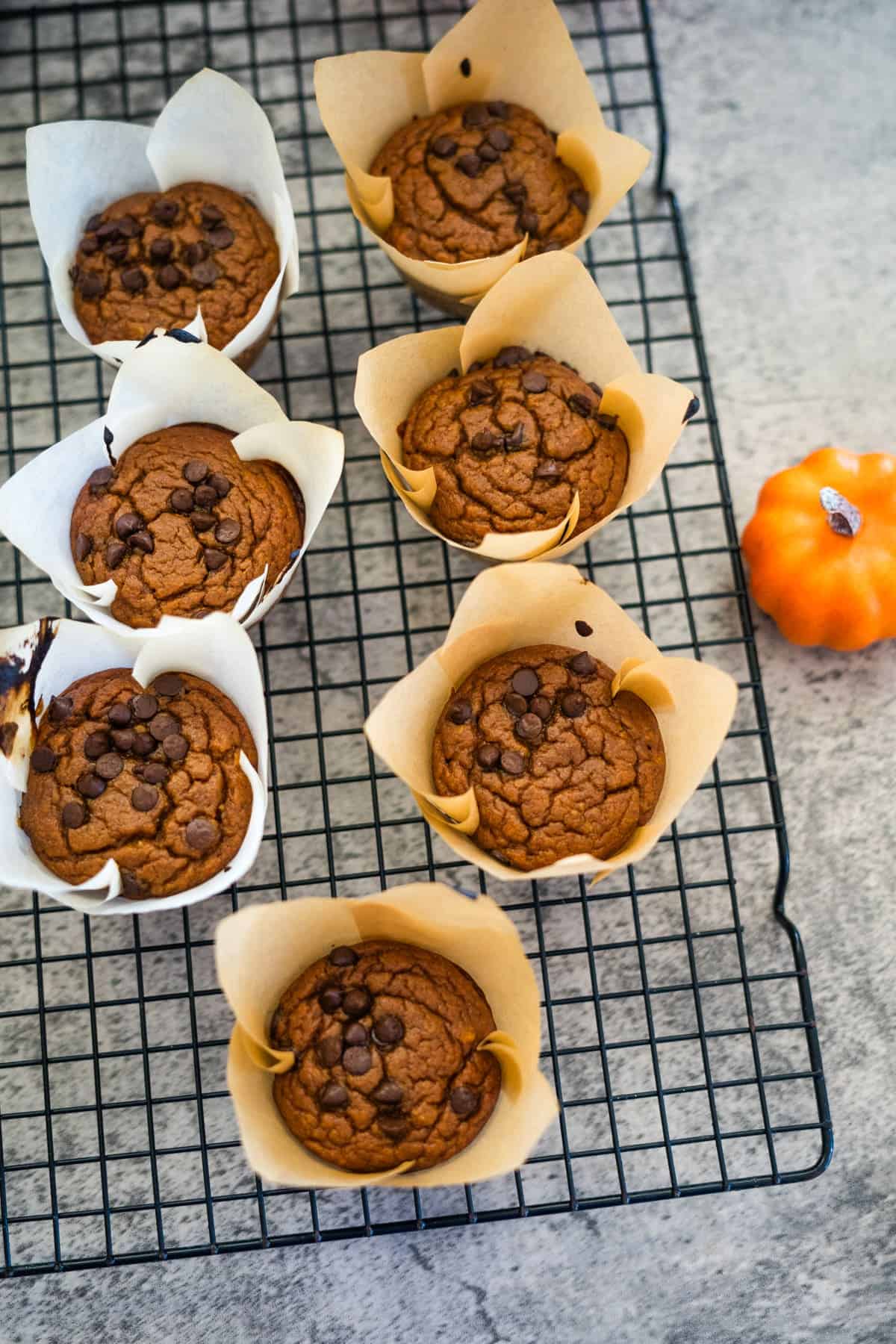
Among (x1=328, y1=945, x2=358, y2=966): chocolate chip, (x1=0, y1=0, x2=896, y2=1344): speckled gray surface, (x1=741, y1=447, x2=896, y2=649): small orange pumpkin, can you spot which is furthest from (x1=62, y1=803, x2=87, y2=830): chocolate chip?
(x1=741, y1=447, x2=896, y2=649): small orange pumpkin

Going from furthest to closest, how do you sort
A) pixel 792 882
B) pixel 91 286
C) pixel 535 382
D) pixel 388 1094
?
1. pixel 792 882
2. pixel 91 286
3. pixel 535 382
4. pixel 388 1094

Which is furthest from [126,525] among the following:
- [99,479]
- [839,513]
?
[839,513]

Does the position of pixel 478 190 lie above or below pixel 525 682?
above

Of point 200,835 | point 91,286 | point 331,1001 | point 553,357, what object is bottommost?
point 331,1001

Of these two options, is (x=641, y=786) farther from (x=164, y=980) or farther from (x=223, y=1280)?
(x=223, y=1280)

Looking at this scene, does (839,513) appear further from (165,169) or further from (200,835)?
(165,169)

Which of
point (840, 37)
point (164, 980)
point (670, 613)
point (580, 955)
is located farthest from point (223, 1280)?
point (840, 37)

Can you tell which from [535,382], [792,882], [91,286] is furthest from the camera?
[792,882]

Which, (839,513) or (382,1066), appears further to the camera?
(839,513)

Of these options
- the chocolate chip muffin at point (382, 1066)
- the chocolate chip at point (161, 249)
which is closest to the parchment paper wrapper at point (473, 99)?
the chocolate chip at point (161, 249)
